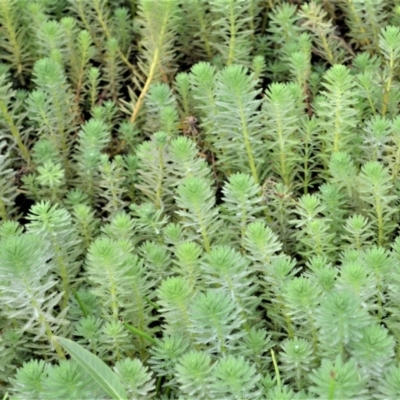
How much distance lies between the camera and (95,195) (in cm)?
179

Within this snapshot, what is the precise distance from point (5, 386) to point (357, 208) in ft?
2.77

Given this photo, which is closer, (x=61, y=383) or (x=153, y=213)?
(x=61, y=383)

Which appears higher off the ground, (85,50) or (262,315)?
(85,50)

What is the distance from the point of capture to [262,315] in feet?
5.05

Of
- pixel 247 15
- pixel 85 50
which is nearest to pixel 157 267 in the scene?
pixel 85 50

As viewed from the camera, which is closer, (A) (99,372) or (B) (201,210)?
(A) (99,372)

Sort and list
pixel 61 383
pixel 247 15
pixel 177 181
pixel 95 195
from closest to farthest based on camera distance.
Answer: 1. pixel 61 383
2. pixel 177 181
3. pixel 95 195
4. pixel 247 15

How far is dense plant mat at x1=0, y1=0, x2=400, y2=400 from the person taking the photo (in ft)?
4.15

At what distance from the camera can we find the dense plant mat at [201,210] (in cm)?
126

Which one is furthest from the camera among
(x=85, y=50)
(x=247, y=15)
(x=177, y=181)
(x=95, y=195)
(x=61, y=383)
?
(x=247, y=15)

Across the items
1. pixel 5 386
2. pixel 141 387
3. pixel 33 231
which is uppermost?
pixel 33 231

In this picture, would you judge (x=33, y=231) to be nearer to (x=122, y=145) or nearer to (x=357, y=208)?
(x=122, y=145)

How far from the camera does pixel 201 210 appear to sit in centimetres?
148

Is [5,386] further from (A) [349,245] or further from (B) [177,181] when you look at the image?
(A) [349,245]
